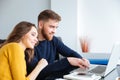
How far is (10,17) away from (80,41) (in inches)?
57.0

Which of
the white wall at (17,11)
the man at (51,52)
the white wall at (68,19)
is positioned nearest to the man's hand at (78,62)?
the man at (51,52)

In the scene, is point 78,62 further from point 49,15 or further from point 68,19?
point 68,19

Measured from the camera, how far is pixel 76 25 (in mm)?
3922

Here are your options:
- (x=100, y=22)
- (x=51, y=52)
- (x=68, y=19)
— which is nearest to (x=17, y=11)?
(x=68, y=19)

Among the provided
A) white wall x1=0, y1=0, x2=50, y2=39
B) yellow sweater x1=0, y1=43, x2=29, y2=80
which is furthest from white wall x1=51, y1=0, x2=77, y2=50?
yellow sweater x1=0, y1=43, x2=29, y2=80

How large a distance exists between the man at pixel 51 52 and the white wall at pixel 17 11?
1854 mm

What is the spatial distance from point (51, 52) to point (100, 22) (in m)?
1.83

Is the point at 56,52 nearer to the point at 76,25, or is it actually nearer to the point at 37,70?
the point at 37,70

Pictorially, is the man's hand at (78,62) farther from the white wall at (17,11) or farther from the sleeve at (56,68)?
the white wall at (17,11)

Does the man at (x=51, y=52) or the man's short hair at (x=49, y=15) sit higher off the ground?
the man's short hair at (x=49, y=15)

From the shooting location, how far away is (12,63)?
1.55 m

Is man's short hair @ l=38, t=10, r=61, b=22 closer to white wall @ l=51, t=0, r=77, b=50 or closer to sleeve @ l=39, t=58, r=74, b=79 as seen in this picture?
sleeve @ l=39, t=58, r=74, b=79

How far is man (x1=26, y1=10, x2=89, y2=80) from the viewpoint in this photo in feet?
5.41

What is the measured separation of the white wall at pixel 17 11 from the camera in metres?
4.17
